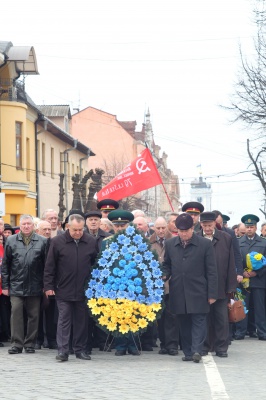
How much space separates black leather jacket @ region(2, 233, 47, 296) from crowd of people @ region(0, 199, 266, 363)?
0.01m

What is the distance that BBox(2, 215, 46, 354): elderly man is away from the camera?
45.8 feet

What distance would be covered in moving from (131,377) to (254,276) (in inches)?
257

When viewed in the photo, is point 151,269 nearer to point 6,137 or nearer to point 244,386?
point 244,386

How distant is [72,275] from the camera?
13.4 meters

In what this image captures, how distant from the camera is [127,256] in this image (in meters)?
13.6

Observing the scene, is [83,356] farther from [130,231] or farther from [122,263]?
[130,231]

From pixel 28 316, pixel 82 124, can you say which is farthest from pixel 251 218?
pixel 82 124

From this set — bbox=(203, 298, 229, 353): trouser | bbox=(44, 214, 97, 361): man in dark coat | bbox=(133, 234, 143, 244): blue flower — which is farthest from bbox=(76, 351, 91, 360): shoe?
Result: bbox=(203, 298, 229, 353): trouser

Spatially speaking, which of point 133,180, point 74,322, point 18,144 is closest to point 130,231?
point 74,322

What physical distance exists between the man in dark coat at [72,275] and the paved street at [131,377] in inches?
17.0

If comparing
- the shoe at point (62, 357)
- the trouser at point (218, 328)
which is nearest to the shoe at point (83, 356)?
the shoe at point (62, 357)

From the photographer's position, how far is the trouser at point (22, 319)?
45.7 feet

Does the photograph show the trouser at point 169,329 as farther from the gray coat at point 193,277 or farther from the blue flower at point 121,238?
the blue flower at point 121,238

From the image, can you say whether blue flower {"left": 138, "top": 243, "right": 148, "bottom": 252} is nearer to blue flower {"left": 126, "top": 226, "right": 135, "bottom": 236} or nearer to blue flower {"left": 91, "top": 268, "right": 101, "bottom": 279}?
blue flower {"left": 126, "top": 226, "right": 135, "bottom": 236}
